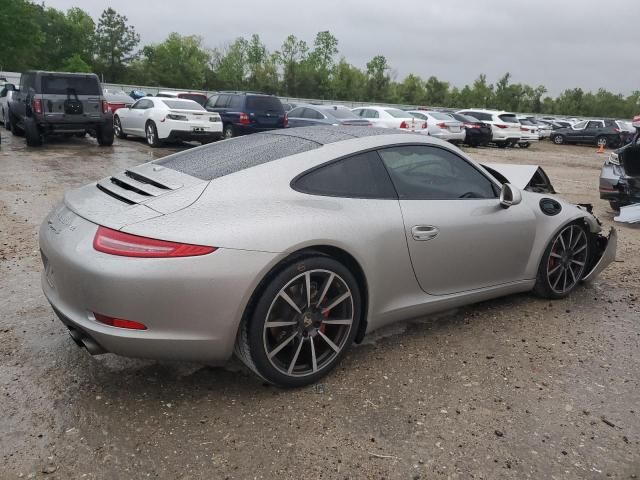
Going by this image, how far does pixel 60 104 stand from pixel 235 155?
10911 mm

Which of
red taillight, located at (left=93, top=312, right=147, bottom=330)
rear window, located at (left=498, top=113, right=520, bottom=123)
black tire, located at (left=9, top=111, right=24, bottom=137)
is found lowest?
black tire, located at (left=9, top=111, right=24, bottom=137)

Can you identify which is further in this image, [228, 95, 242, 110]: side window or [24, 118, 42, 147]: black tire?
[228, 95, 242, 110]: side window

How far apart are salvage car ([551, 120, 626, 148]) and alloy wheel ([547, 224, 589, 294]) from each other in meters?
27.6

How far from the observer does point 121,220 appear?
2.60 meters

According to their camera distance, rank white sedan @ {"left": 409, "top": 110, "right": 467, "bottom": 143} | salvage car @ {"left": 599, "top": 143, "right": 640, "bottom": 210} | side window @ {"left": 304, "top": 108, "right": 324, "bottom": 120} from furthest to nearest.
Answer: white sedan @ {"left": 409, "top": 110, "right": 467, "bottom": 143}
side window @ {"left": 304, "top": 108, "right": 324, "bottom": 120}
salvage car @ {"left": 599, "top": 143, "right": 640, "bottom": 210}

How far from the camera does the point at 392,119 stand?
18.9 metres

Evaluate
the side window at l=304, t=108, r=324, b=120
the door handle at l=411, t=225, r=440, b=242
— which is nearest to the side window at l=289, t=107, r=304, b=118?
the side window at l=304, t=108, r=324, b=120

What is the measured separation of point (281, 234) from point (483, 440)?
55.7 inches

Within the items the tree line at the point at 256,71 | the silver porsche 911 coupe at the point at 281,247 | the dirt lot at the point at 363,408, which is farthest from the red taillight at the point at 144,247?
the tree line at the point at 256,71

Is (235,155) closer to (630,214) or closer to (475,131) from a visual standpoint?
(630,214)

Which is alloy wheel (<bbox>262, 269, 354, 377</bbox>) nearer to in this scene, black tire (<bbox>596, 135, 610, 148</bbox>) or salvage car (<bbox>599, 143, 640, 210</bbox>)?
salvage car (<bbox>599, 143, 640, 210</bbox>)

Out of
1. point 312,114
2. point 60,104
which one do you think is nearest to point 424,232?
point 60,104

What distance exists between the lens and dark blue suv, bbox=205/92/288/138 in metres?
15.7

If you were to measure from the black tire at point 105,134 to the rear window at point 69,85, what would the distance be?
2.75 ft
